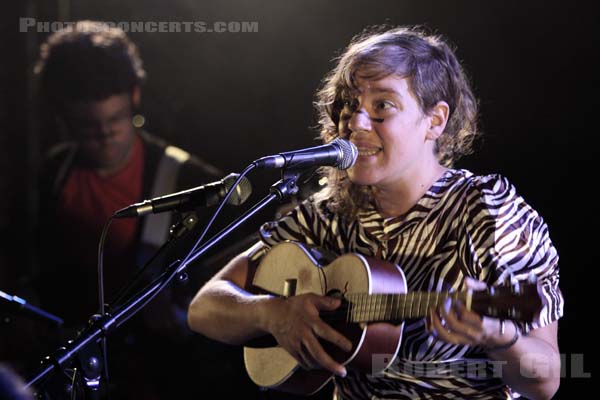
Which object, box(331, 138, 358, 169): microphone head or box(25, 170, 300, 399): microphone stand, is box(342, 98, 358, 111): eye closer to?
box(331, 138, 358, 169): microphone head

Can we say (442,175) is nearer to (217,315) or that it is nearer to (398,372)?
(398,372)

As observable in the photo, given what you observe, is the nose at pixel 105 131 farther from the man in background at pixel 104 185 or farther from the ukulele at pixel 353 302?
the ukulele at pixel 353 302

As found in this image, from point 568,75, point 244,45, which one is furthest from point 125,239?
point 568,75

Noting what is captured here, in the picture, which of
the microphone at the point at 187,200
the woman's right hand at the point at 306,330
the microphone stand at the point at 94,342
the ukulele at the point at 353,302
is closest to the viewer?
the ukulele at the point at 353,302

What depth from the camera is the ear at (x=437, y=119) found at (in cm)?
306

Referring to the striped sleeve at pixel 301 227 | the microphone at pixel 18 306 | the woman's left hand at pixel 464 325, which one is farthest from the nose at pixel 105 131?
the woman's left hand at pixel 464 325

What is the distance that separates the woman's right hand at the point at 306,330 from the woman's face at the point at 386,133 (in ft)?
1.62

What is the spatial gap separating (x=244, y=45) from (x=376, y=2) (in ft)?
2.79

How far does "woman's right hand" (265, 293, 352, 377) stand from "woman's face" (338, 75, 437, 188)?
492mm

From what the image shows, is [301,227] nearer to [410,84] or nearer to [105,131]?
[410,84]

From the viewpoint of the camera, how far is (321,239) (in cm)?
322

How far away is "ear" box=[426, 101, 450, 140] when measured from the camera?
3062 mm

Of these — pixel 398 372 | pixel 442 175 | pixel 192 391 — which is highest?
pixel 442 175

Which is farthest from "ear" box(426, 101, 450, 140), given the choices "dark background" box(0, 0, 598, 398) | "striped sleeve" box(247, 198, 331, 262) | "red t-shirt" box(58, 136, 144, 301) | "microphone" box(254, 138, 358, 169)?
"red t-shirt" box(58, 136, 144, 301)
